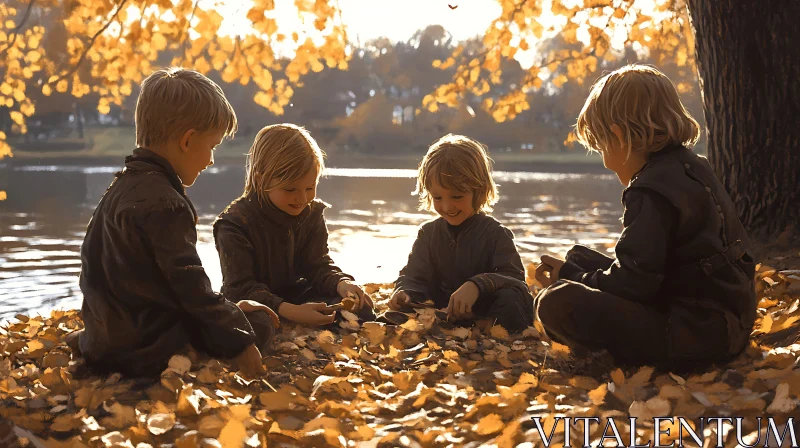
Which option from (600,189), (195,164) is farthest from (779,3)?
(600,189)

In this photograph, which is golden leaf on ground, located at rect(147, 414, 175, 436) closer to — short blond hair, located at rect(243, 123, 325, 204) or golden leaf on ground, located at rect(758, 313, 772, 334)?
short blond hair, located at rect(243, 123, 325, 204)

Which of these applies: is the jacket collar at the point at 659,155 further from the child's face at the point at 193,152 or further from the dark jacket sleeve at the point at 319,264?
the dark jacket sleeve at the point at 319,264

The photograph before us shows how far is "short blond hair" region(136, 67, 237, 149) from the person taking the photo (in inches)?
109

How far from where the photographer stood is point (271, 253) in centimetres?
392

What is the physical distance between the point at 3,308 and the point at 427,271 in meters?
3.37

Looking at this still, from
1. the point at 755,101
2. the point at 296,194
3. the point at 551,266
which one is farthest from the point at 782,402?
the point at 755,101

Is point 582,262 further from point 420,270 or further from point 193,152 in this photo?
point 193,152

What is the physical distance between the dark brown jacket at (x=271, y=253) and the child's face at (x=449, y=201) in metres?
0.65

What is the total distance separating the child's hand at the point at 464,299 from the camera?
366 centimetres

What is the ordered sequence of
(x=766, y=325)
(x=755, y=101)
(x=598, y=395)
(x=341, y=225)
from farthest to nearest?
1. (x=341, y=225)
2. (x=755, y=101)
3. (x=766, y=325)
4. (x=598, y=395)

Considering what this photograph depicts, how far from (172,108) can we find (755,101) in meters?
3.54

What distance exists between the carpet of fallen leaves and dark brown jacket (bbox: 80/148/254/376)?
0.12m

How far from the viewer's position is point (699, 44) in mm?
4727

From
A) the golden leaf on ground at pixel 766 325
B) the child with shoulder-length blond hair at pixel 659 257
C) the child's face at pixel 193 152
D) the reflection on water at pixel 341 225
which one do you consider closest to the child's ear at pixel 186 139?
the child's face at pixel 193 152
